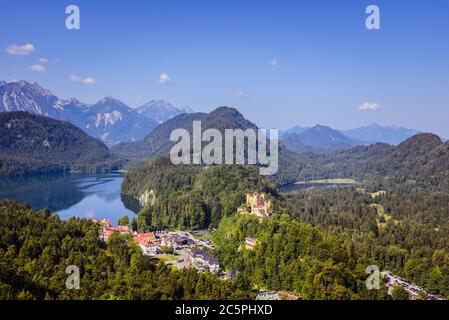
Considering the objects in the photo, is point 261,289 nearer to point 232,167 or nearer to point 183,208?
point 183,208

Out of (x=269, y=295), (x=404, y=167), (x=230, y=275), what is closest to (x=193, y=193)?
(x=230, y=275)

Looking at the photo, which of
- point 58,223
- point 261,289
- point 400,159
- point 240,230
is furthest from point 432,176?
point 58,223

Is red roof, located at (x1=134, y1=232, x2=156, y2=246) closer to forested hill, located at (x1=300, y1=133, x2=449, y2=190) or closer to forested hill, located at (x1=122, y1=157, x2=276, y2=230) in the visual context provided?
forested hill, located at (x1=122, y1=157, x2=276, y2=230)

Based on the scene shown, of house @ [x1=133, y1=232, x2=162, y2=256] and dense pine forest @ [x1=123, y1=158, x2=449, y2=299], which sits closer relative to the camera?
dense pine forest @ [x1=123, y1=158, x2=449, y2=299]

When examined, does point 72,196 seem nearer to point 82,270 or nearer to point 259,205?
point 259,205

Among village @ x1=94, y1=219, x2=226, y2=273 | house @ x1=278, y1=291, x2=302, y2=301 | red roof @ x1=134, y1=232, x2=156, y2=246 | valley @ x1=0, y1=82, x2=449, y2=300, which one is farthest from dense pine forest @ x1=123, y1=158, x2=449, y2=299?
red roof @ x1=134, y1=232, x2=156, y2=246

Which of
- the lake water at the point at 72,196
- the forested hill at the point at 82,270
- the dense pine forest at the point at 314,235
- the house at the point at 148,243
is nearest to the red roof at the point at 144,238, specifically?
the house at the point at 148,243
